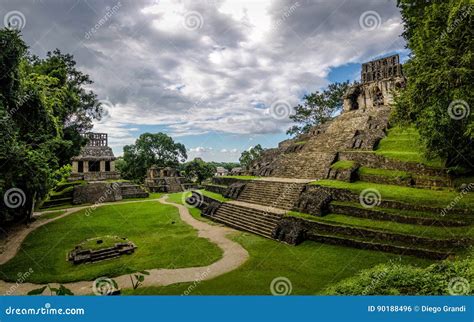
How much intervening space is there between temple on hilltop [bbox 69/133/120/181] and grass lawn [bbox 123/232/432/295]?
84.8ft

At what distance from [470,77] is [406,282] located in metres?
6.83

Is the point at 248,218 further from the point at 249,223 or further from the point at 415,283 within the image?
the point at 415,283

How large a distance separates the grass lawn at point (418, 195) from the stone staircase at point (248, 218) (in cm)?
387

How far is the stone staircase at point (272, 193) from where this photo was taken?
1560cm

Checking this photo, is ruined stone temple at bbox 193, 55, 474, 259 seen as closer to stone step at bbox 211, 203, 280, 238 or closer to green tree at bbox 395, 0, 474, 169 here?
stone step at bbox 211, 203, 280, 238

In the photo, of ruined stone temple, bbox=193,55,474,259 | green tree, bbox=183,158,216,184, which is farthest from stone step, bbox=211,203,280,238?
green tree, bbox=183,158,216,184

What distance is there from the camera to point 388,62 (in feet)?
102

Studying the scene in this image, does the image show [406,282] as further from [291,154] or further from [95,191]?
[95,191]

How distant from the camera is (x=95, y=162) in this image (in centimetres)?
3222

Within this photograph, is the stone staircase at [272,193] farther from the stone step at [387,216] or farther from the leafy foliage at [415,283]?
the leafy foliage at [415,283]

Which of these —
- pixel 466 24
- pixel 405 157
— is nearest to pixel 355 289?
pixel 466 24

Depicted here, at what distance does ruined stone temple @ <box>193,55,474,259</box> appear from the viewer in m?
10.1

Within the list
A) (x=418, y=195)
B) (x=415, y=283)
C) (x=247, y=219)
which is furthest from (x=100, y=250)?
(x=418, y=195)

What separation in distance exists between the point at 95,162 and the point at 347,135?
2738cm
